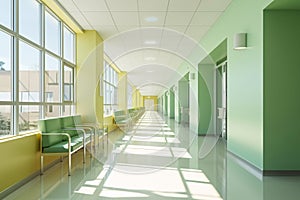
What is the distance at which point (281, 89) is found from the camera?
4047 mm

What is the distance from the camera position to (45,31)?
5.09 metres

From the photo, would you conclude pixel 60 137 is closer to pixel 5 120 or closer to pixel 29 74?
pixel 29 74

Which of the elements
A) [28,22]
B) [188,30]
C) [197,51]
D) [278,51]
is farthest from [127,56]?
[278,51]

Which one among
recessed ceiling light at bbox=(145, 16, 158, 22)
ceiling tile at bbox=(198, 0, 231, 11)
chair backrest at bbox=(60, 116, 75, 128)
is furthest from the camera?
recessed ceiling light at bbox=(145, 16, 158, 22)

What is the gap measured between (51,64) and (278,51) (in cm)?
424

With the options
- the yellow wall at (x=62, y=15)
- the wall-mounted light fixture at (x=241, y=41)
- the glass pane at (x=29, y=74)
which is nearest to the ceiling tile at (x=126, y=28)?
the yellow wall at (x=62, y=15)

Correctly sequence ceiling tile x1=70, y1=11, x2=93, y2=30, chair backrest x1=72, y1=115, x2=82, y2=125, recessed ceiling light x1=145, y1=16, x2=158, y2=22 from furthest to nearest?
chair backrest x1=72, y1=115, x2=82, y2=125, recessed ceiling light x1=145, y1=16, x2=158, y2=22, ceiling tile x1=70, y1=11, x2=93, y2=30

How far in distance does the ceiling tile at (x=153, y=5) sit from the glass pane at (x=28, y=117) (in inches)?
110

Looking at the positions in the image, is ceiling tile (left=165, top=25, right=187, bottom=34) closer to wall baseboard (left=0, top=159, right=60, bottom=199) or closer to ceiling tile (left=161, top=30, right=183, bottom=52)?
ceiling tile (left=161, top=30, right=183, bottom=52)

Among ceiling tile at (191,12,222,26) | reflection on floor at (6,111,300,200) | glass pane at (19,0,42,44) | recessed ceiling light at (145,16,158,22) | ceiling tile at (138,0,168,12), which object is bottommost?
reflection on floor at (6,111,300,200)

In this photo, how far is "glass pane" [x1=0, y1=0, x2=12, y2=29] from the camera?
3.53 m

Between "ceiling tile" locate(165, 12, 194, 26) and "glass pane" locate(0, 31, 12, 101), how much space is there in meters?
3.36

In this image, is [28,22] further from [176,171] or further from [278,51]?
[278,51]

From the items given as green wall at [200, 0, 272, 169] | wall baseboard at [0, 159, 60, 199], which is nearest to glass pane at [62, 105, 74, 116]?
wall baseboard at [0, 159, 60, 199]
